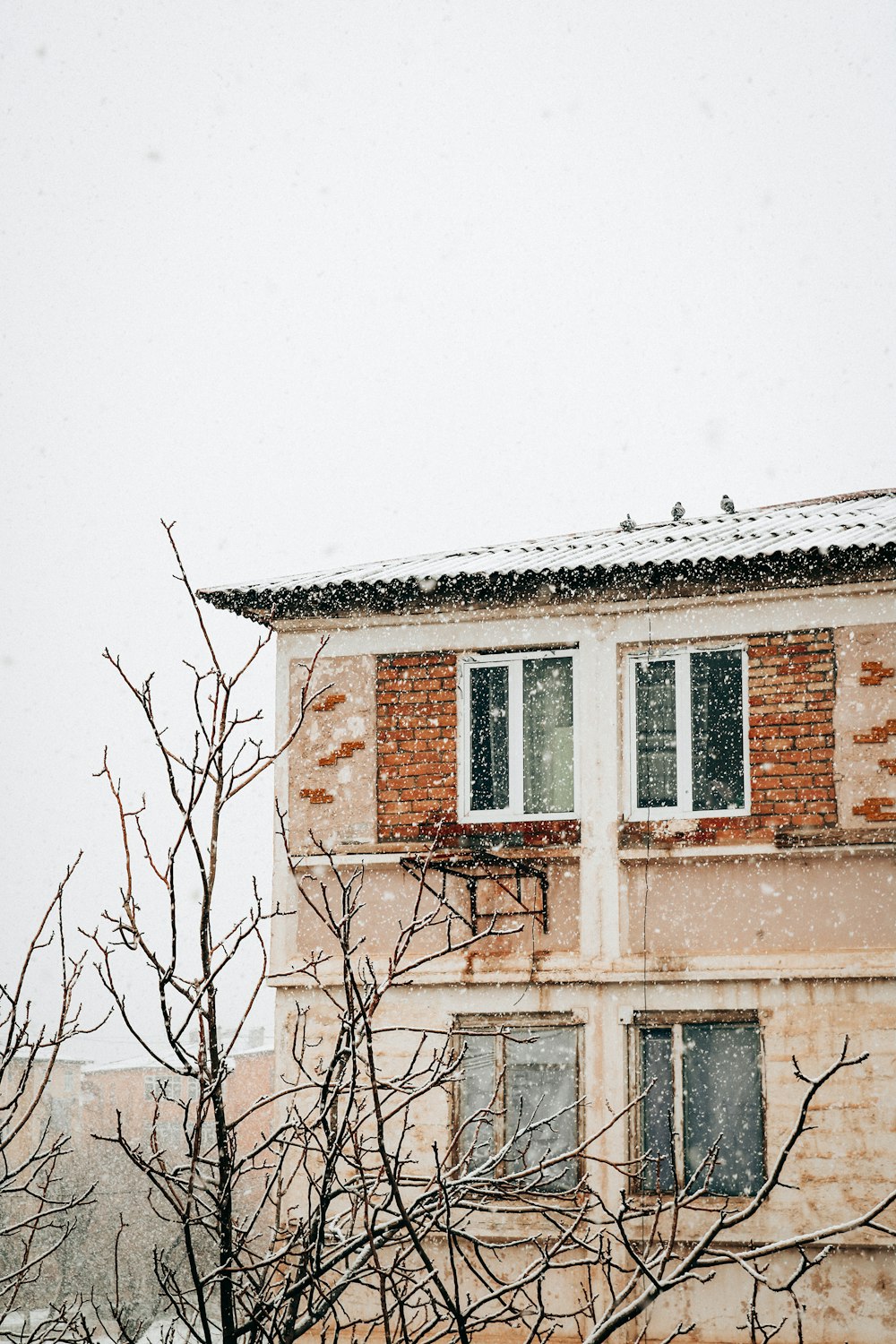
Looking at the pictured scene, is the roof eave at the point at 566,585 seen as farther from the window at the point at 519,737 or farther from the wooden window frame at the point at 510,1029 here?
the wooden window frame at the point at 510,1029

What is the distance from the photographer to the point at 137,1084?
43.8 meters

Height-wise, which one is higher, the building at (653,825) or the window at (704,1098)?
the building at (653,825)

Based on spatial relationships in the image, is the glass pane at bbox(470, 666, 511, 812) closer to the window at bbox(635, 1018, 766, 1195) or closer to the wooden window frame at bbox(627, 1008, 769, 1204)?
the wooden window frame at bbox(627, 1008, 769, 1204)

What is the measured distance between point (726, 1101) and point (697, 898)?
5.46ft

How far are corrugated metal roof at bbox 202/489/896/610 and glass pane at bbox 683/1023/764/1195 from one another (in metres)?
4.03

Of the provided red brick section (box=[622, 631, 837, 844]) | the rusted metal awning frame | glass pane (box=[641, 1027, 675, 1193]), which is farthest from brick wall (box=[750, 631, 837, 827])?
glass pane (box=[641, 1027, 675, 1193])

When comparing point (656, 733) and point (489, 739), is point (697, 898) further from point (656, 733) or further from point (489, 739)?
point (489, 739)

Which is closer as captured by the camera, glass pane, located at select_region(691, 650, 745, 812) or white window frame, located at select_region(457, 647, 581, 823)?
glass pane, located at select_region(691, 650, 745, 812)

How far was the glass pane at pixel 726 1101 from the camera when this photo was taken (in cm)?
1115

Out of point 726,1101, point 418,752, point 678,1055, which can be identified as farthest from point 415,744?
point 726,1101

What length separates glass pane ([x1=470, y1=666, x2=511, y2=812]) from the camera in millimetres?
12539

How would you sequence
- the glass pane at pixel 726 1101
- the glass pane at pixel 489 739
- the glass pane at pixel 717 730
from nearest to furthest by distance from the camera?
the glass pane at pixel 726 1101 < the glass pane at pixel 717 730 < the glass pane at pixel 489 739

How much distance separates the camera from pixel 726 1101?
11320mm

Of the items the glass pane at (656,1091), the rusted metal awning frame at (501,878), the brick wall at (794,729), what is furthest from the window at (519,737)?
the glass pane at (656,1091)
